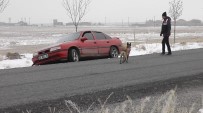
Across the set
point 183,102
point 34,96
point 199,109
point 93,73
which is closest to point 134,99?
point 183,102

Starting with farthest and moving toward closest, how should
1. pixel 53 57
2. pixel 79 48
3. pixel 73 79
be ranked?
1. pixel 79 48
2. pixel 53 57
3. pixel 73 79

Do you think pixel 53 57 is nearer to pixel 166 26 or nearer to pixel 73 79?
pixel 73 79

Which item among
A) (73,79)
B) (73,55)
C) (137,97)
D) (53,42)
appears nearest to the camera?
(137,97)

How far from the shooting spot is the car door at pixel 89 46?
15823 millimetres

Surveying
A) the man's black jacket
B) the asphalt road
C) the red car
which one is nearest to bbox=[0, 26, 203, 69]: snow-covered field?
the red car

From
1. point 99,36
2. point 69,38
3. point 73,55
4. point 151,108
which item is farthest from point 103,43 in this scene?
point 151,108

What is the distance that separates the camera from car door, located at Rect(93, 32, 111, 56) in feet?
54.6

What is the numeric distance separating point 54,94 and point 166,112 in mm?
4164

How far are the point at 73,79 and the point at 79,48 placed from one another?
19.3ft

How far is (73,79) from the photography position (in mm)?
9734

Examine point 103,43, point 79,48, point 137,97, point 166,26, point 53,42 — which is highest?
point 166,26

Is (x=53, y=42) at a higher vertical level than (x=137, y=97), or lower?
lower

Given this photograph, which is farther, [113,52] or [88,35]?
[113,52]

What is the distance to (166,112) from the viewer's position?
3.84 meters
